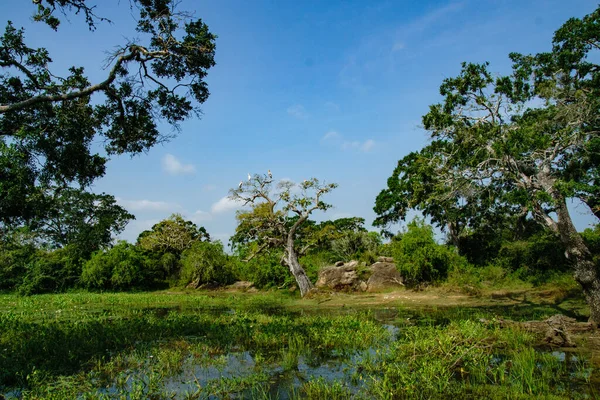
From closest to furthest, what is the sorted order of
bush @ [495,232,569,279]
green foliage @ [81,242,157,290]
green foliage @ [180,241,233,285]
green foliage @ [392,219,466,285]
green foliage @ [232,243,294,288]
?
bush @ [495,232,569,279] < green foliage @ [392,219,466,285] < green foliage @ [232,243,294,288] < green foliage @ [180,241,233,285] < green foliage @ [81,242,157,290]

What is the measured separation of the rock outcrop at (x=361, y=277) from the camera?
2672 cm

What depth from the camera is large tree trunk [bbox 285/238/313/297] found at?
27664 millimetres

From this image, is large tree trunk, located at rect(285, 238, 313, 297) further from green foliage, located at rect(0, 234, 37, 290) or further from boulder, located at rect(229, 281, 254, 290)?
green foliage, located at rect(0, 234, 37, 290)

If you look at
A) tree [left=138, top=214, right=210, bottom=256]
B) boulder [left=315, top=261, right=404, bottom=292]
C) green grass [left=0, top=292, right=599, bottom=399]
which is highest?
tree [left=138, top=214, right=210, bottom=256]

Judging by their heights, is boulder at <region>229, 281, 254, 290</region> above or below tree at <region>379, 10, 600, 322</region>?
below

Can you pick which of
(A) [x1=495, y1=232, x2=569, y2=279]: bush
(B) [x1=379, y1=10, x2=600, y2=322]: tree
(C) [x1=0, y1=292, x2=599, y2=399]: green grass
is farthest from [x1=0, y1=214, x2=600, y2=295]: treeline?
(C) [x1=0, y1=292, x2=599, y2=399]: green grass

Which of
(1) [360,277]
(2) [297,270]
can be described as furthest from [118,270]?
(1) [360,277]

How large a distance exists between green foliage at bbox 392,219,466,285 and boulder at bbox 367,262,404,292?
31.8 inches

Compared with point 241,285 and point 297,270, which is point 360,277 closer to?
point 297,270

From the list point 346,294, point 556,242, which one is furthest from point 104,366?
point 556,242

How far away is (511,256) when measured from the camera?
26359 mm

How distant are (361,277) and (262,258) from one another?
36.0 feet

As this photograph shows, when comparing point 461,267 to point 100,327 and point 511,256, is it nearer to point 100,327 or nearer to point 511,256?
point 511,256

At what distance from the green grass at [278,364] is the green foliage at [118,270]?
2667 cm
